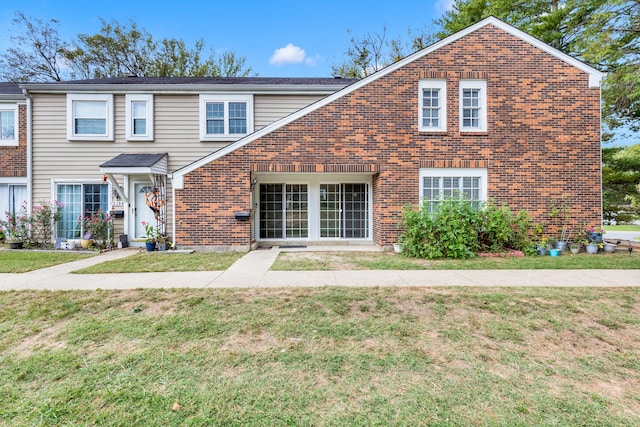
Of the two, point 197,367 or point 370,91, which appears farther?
point 370,91

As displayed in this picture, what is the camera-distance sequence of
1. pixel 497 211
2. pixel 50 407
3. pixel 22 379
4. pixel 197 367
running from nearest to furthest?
1. pixel 50 407
2. pixel 22 379
3. pixel 197 367
4. pixel 497 211

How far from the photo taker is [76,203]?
11352 mm

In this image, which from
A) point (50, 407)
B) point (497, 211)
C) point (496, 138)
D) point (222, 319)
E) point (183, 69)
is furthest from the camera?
→ point (183, 69)

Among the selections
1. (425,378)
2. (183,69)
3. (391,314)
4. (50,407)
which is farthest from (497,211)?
(183,69)

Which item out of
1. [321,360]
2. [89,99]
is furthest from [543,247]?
[89,99]

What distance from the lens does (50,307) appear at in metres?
4.34

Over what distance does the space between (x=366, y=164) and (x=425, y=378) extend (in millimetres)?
7740

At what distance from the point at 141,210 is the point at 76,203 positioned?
7.96ft

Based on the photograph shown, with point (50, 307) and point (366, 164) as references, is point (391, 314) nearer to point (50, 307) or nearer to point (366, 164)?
point (50, 307)

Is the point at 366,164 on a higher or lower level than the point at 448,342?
higher

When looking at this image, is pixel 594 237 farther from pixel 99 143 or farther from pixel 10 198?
pixel 10 198

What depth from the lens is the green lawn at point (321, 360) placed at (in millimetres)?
2195

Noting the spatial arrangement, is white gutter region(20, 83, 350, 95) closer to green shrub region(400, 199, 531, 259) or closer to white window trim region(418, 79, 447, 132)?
white window trim region(418, 79, 447, 132)

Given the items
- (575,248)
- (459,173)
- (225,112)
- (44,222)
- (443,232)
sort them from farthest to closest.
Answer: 1. (225,112)
2. (44,222)
3. (459,173)
4. (575,248)
5. (443,232)
